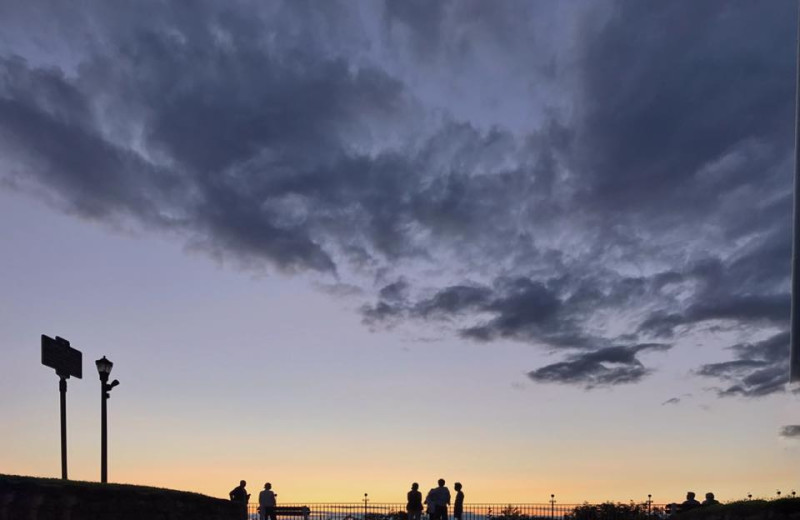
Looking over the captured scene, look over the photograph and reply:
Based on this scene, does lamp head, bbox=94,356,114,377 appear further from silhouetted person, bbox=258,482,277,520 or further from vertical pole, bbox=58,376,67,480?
silhouetted person, bbox=258,482,277,520

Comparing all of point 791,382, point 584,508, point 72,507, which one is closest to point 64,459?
point 72,507

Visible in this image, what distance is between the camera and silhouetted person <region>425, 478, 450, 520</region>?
30031 mm

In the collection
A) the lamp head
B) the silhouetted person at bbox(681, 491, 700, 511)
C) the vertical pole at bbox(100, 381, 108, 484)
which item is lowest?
the silhouetted person at bbox(681, 491, 700, 511)

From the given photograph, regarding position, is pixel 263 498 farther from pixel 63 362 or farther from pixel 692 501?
pixel 692 501

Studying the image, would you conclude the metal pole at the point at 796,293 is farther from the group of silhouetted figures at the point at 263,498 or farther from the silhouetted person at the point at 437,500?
the group of silhouetted figures at the point at 263,498

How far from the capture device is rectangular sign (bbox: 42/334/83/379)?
3045cm

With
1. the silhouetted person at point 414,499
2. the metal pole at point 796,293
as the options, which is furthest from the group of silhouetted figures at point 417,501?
the metal pole at point 796,293

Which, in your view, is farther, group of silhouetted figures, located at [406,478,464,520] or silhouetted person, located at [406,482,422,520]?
silhouetted person, located at [406,482,422,520]

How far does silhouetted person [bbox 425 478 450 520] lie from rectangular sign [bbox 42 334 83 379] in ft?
41.8

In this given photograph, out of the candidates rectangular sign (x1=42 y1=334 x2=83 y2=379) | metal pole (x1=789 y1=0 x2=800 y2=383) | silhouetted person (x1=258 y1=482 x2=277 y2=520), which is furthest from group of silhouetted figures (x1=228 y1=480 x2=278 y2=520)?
metal pole (x1=789 y1=0 x2=800 y2=383)

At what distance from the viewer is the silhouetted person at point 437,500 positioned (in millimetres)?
30031

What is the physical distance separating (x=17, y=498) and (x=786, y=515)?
16.2 m

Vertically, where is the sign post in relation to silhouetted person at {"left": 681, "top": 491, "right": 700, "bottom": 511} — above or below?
above

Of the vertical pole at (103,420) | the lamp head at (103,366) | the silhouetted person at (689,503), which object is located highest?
the lamp head at (103,366)
